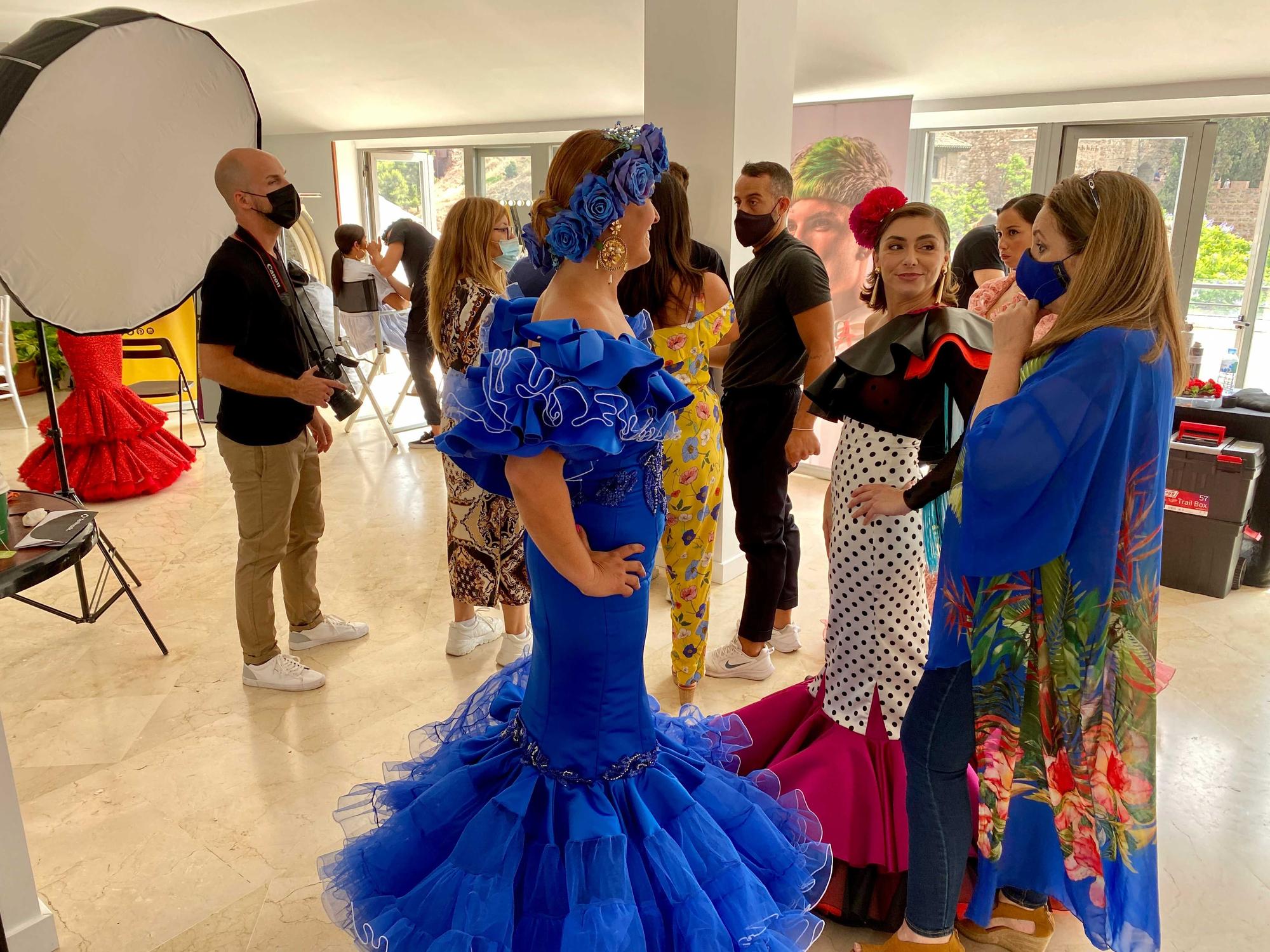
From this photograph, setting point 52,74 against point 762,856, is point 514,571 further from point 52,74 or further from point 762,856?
point 52,74

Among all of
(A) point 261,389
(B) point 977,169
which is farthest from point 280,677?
(B) point 977,169

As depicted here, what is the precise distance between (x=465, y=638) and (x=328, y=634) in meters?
0.56

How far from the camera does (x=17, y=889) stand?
1912 mm

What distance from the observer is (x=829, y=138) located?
4.75 metres

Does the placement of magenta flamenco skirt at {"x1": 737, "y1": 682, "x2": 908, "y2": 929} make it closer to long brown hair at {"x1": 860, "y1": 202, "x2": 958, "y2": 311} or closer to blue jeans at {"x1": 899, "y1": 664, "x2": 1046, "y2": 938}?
blue jeans at {"x1": 899, "y1": 664, "x2": 1046, "y2": 938}

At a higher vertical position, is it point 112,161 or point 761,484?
point 112,161

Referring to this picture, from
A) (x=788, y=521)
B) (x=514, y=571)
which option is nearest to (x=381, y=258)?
(x=514, y=571)

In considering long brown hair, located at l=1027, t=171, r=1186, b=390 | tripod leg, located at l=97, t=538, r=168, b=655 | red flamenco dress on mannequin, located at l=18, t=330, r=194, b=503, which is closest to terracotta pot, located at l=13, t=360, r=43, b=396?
red flamenco dress on mannequin, located at l=18, t=330, r=194, b=503

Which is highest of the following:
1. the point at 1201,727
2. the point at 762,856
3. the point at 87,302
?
the point at 87,302

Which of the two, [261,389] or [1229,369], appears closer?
[261,389]

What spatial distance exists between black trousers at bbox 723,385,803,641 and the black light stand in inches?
76.7

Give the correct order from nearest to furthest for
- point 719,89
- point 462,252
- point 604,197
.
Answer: point 604,197, point 462,252, point 719,89

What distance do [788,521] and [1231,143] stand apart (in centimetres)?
381

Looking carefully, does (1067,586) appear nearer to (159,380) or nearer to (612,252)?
Answer: (612,252)
